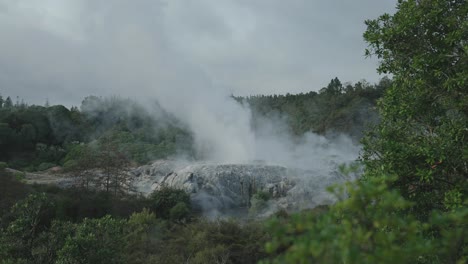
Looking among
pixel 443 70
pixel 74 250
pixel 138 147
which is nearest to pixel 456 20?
pixel 443 70

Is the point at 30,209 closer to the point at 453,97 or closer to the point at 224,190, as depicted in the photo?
the point at 453,97

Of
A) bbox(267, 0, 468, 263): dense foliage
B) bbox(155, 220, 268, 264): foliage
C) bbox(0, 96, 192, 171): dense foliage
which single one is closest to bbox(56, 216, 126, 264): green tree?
bbox(155, 220, 268, 264): foliage

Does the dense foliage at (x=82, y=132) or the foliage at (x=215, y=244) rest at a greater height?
the dense foliage at (x=82, y=132)

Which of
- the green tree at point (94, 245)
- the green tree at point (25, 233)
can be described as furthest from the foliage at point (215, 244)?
the green tree at point (25, 233)

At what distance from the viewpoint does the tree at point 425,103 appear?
5.89 meters

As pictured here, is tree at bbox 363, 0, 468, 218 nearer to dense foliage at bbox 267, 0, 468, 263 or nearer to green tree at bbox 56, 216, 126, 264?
dense foliage at bbox 267, 0, 468, 263

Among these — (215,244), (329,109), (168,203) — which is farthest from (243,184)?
(329,109)

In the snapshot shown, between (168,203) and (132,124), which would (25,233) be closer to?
(168,203)

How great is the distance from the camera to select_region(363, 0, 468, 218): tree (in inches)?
232

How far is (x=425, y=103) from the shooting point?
6641mm

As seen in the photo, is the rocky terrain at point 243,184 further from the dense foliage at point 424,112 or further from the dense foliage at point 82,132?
the dense foliage at point 424,112

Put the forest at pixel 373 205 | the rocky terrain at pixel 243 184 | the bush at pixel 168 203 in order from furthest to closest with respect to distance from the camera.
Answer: the rocky terrain at pixel 243 184
the bush at pixel 168 203
the forest at pixel 373 205

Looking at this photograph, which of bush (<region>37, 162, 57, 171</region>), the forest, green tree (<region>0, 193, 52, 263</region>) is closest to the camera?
the forest

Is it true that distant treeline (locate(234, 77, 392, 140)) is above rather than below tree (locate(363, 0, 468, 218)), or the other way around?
above
